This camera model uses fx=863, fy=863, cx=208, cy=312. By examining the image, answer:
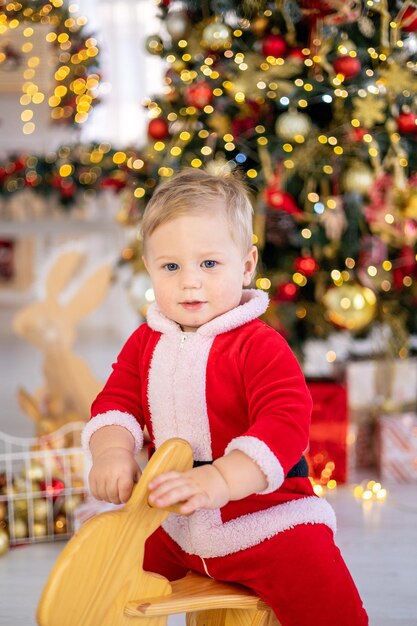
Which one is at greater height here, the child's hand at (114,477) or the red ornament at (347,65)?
the red ornament at (347,65)

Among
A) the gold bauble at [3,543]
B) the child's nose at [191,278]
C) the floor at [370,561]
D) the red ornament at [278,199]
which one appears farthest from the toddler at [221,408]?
the red ornament at [278,199]

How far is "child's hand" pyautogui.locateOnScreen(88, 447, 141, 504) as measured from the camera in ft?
3.35

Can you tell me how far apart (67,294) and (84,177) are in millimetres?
544

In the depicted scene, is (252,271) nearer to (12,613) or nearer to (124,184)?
(12,613)

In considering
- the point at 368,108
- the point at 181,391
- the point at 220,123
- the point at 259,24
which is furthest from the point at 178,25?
the point at 181,391

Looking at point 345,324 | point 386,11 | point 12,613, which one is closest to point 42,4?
point 386,11

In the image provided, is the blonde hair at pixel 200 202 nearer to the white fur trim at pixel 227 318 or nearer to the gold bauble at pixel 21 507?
the white fur trim at pixel 227 318

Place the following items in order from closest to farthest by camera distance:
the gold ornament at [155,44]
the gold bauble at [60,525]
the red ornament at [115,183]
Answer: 1. the gold bauble at [60,525]
2. the gold ornament at [155,44]
3. the red ornament at [115,183]

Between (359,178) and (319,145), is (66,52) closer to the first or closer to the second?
(319,145)

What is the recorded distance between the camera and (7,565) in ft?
5.96

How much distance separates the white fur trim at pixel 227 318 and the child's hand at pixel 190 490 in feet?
0.75

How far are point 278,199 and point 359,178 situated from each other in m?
0.25

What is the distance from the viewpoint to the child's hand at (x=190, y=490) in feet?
2.98

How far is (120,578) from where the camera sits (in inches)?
38.0
